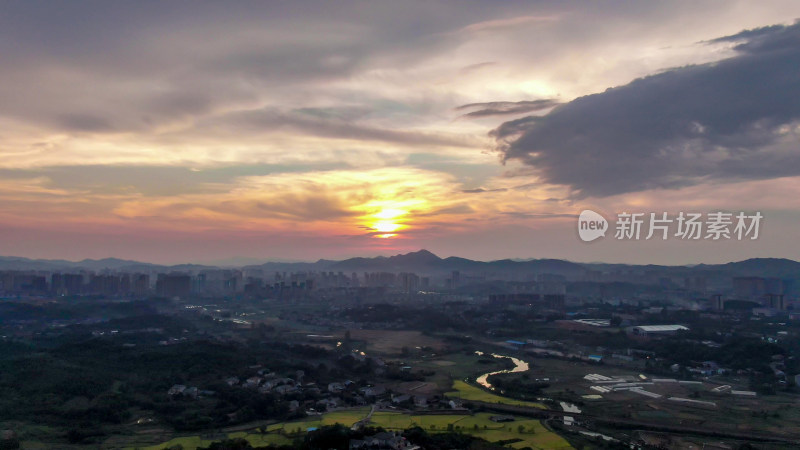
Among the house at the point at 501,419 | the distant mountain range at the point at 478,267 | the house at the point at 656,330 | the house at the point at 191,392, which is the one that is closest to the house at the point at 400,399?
the house at the point at 501,419

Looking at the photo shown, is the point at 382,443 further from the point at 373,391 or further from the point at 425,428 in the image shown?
the point at 373,391

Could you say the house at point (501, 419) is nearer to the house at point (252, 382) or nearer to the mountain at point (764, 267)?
the house at point (252, 382)

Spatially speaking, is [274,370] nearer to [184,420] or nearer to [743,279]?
[184,420]

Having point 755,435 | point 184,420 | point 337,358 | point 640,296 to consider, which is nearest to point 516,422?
point 755,435

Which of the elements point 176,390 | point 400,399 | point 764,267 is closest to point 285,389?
point 176,390

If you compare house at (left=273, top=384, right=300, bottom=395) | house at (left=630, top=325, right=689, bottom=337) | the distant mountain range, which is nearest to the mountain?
the distant mountain range

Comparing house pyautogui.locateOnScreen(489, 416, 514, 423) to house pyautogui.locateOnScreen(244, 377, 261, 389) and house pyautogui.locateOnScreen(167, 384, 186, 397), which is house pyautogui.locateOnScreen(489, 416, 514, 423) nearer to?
house pyautogui.locateOnScreen(244, 377, 261, 389)
